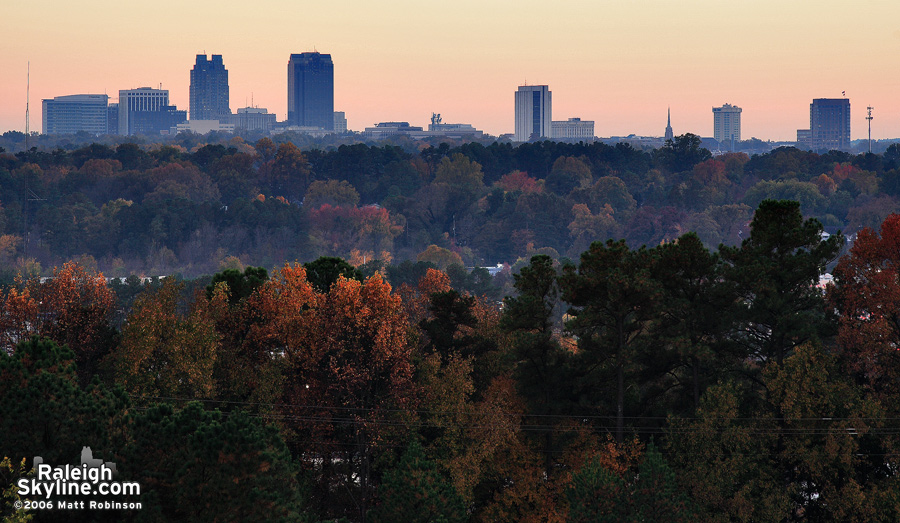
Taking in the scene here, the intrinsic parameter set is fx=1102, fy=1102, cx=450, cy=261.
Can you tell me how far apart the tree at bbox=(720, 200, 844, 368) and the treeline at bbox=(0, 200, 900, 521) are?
3.1 inches

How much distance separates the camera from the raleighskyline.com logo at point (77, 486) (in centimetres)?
2347

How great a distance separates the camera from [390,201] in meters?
169

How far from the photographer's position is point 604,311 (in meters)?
37.1

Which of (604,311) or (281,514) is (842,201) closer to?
(604,311)

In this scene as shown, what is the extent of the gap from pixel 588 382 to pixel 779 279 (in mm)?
7471

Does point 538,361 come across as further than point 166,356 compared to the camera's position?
No

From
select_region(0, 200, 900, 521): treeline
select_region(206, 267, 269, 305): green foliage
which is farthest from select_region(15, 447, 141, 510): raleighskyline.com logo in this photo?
select_region(206, 267, 269, 305): green foliage

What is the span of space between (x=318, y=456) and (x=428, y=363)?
16.0ft

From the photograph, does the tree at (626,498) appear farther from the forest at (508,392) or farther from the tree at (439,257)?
the tree at (439,257)

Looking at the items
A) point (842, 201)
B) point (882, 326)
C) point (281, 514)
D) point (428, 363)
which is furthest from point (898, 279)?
point (842, 201)

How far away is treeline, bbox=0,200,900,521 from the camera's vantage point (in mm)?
33344

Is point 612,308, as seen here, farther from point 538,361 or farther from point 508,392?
point 508,392

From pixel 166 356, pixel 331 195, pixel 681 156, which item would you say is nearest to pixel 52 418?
pixel 166 356

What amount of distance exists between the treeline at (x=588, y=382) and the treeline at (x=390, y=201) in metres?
94.5
